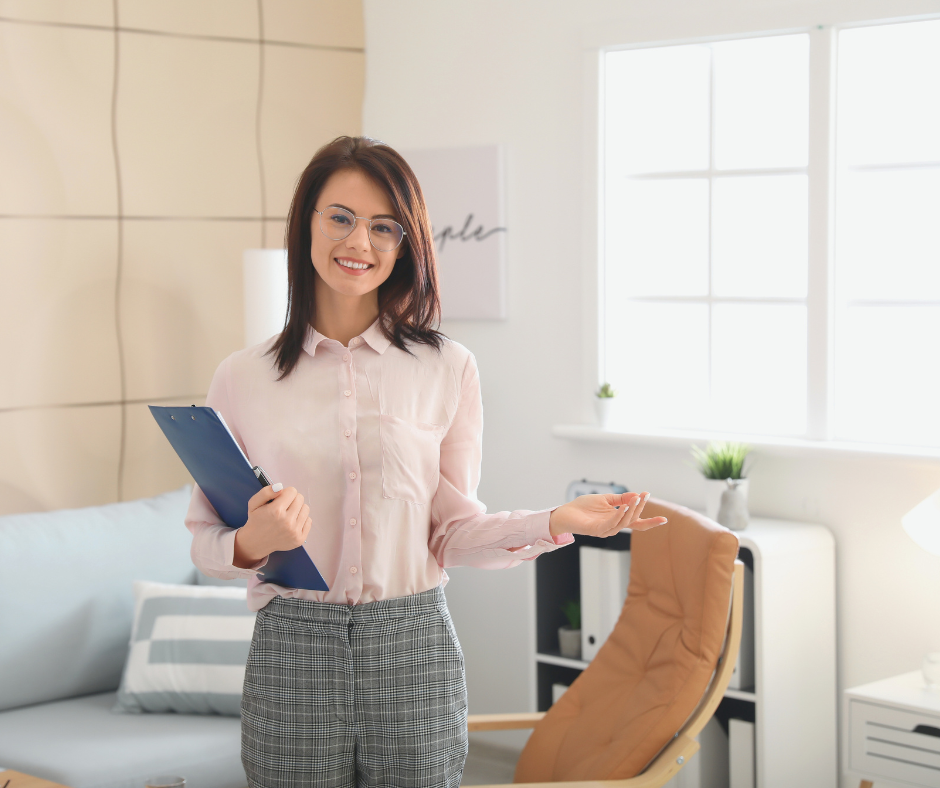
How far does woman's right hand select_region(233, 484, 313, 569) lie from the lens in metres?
1.37

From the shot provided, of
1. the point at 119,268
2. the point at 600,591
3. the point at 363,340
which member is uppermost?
the point at 119,268

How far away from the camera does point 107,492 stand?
3.50 metres

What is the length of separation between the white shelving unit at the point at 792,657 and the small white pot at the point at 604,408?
0.58m

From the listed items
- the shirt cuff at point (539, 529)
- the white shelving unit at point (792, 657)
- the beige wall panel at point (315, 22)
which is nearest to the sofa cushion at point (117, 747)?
the white shelving unit at point (792, 657)

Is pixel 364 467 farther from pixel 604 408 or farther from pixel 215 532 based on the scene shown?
pixel 604 408

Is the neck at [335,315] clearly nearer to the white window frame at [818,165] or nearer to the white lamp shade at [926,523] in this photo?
the white lamp shade at [926,523]

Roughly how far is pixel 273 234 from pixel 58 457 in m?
1.10

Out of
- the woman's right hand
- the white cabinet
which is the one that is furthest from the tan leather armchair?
the woman's right hand

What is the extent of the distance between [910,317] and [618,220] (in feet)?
3.22

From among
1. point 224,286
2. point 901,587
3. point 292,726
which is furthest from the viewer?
point 224,286

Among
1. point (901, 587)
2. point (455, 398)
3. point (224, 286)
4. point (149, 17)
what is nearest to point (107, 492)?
point (224, 286)

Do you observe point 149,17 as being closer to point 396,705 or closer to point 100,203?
point 100,203

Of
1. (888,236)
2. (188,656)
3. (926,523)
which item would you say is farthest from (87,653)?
(888,236)

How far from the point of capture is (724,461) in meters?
3.10
